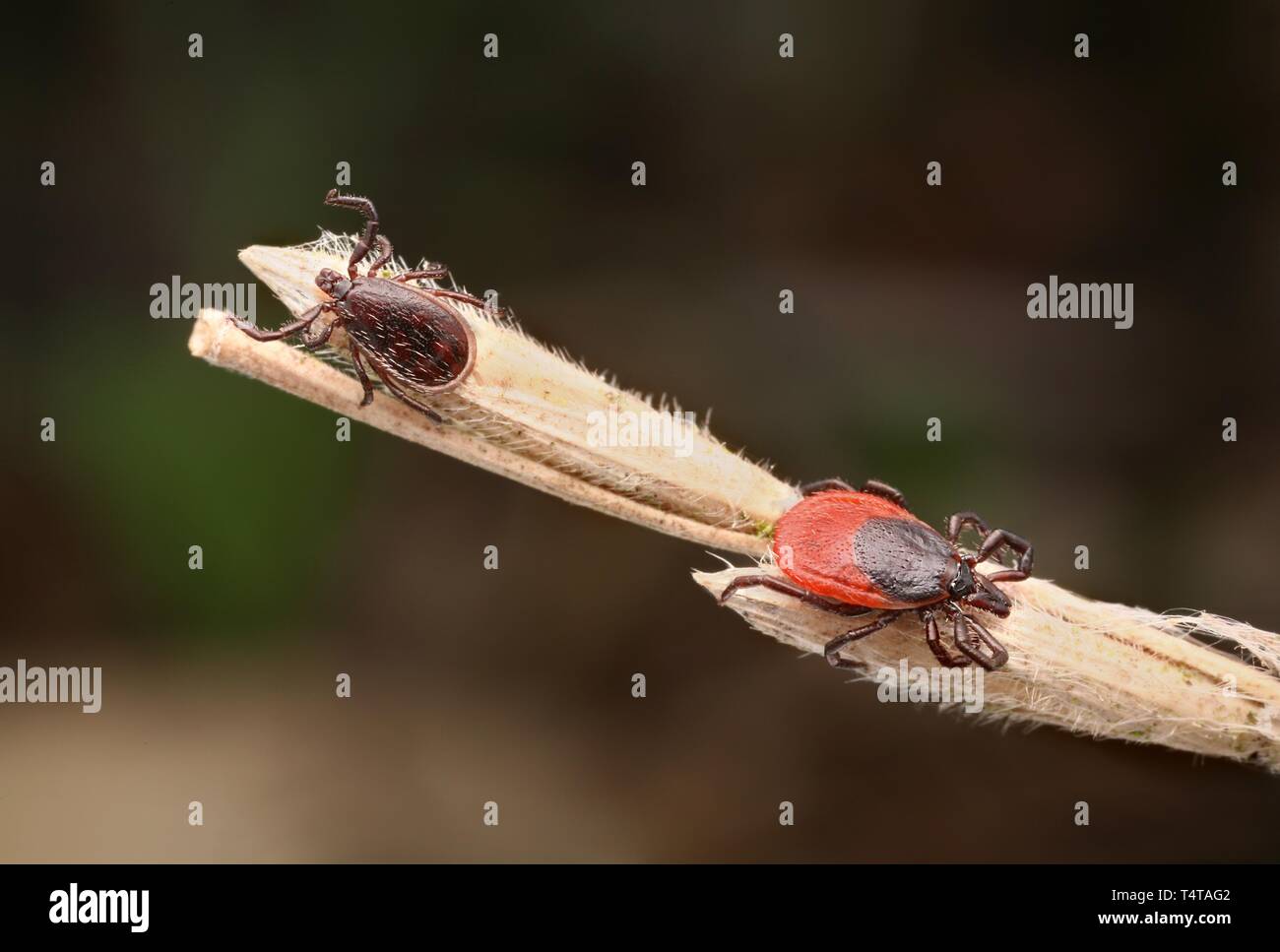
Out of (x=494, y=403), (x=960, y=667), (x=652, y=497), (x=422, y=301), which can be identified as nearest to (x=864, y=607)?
(x=960, y=667)

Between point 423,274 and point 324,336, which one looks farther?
point 423,274

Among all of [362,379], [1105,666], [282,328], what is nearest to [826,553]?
[1105,666]

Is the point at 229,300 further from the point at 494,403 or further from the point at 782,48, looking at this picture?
the point at 782,48

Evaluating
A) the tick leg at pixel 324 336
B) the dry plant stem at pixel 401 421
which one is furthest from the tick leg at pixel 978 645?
the tick leg at pixel 324 336

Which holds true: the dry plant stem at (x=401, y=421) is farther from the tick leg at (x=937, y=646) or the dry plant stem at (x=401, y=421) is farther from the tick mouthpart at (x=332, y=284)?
the tick leg at (x=937, y=646)

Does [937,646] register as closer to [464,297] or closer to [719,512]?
[719,512]

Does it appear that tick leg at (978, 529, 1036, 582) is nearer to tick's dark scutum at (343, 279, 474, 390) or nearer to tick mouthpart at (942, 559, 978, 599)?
tick mouthpart at (942, 559, 978, 599)
